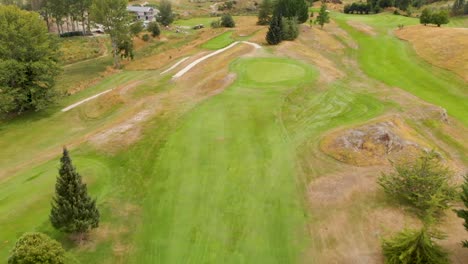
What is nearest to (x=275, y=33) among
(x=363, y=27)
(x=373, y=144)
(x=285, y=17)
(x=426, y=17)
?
(x=285, y=17)

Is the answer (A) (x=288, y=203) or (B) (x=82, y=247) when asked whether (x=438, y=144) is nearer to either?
(A) (x=288, y=203)

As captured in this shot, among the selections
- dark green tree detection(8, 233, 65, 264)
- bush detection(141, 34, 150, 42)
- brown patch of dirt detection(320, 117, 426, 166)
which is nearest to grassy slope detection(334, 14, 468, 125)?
brown patch of dirt detection(320, 117, 426, 166)

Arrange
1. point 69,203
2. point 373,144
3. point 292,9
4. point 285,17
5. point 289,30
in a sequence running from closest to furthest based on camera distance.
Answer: point 69,203 → point 373,144 → point 289,30 → point 285,17 → point 292,9

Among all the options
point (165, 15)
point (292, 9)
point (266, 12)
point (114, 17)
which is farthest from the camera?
point (165, 15)

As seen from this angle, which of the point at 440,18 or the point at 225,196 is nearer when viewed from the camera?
the point at 225,196

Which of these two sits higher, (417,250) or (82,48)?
(82,48)

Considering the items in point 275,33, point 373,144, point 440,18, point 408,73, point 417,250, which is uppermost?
point 440,18

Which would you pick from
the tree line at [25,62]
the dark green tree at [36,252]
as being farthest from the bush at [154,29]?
the dark green tree at [36,252]

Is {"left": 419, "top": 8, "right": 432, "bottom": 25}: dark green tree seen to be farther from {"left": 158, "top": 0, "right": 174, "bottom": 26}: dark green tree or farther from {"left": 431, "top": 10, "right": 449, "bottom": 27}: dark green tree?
{"left": 158, "top": 0, "right": 174, "bottom": 26}: dark green tree

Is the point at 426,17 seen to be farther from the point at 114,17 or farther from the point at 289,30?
the point at 114,17
